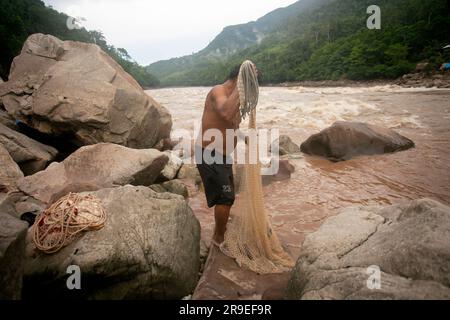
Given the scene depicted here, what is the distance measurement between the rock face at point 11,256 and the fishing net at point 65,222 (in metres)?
0.41

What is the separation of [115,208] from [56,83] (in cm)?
502

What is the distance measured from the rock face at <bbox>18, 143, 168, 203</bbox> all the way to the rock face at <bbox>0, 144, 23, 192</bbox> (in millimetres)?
132

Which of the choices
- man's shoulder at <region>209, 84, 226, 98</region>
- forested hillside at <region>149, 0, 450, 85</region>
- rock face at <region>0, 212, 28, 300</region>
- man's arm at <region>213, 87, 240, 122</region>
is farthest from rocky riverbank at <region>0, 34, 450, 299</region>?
forested hillside at <region>149, 0, 450, 85</region>

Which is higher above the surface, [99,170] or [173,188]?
[99,170]

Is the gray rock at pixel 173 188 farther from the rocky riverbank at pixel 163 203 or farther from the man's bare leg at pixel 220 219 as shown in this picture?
the man's bare leg at pixel 220 219

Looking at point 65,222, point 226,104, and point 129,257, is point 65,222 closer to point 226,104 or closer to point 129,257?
point 129,257

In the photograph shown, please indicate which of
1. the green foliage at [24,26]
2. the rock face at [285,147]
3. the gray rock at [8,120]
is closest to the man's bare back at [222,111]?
the rock face at [285,147]

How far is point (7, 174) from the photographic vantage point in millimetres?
4473

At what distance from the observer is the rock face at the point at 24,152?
5336 mm

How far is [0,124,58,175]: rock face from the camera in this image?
17.5 ft

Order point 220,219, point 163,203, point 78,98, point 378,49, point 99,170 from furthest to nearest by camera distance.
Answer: point 378,49 → point 78,98 → point 99,170 → point 220,219 → point 163,203

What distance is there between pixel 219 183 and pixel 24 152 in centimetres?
441

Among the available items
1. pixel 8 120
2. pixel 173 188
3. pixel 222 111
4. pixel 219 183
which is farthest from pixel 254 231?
pixel 8 120
